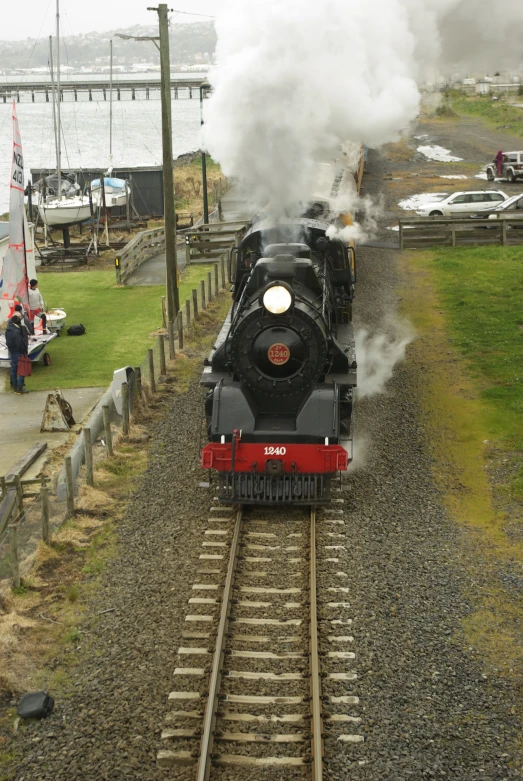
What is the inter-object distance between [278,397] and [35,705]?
4974 millimetres

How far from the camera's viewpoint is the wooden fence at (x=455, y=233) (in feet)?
89.4

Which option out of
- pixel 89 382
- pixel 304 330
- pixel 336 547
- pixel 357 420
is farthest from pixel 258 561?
pixel 89 382

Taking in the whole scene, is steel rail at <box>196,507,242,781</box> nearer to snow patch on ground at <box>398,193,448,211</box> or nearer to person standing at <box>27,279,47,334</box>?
person standing at <box>27,279,47,334</box>

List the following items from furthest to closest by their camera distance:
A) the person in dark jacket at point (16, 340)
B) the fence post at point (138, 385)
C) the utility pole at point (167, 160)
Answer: the utility pole at point (167, 160) → the person in dark jacket at point (16, 340) → the fence post at point (138, 385)

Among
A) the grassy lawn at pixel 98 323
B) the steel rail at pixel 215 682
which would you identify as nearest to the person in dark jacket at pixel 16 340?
the grassy lawn at pixel 98 323

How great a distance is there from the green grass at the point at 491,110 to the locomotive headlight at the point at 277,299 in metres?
42.0

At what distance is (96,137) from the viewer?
9081 centimetres

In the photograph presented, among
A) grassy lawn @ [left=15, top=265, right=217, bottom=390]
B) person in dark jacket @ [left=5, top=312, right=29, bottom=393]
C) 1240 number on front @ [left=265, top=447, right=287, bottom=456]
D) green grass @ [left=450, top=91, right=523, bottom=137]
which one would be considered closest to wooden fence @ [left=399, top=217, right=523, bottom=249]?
grassy lawn @ [left=15, top=265, right=217, bottom=390]

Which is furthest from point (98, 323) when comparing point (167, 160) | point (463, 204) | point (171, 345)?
point (463, 204)

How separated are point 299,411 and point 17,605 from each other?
3940 millimetres

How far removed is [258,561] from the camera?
955cm

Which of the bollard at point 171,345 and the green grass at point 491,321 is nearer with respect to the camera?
the green grass at point 491,321

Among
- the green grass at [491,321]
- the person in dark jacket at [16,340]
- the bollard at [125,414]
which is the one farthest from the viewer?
the person in dark jacket at [16,340]

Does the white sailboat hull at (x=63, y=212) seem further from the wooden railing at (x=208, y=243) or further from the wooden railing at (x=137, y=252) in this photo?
the wooden railing at (x=208, y=243)
